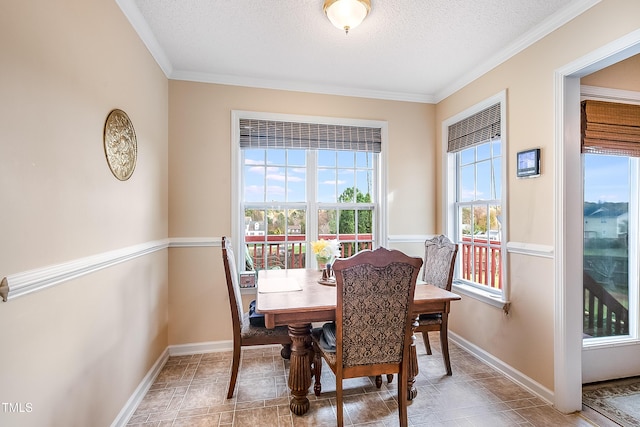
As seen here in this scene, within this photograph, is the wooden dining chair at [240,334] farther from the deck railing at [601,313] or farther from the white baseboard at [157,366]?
the deck railing at [601,313]

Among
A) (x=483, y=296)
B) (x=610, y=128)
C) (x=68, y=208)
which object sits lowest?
(x=483, y=296)

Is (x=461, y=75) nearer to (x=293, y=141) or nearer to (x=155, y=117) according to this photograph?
(x=293, y=141)

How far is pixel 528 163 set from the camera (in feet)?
7.56

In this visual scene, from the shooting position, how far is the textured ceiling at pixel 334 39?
203cm

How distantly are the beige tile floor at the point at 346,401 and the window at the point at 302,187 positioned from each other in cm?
114

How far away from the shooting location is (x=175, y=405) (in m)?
2.11

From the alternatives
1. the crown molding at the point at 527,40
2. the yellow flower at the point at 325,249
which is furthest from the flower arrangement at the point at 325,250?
the crown molding at the point at 527,40

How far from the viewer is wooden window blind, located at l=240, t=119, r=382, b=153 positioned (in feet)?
10.3

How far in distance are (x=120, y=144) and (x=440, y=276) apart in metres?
2.65

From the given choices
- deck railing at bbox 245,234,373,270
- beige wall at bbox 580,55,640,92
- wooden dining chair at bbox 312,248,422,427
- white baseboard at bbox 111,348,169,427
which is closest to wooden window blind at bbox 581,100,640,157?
beige wall at bbox 580,55,640,92

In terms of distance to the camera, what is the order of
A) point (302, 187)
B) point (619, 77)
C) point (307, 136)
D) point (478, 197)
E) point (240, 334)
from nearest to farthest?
point (240, 334) < point (619, 77) < point (478, 197) < point (307, 136) < point (302, 187)

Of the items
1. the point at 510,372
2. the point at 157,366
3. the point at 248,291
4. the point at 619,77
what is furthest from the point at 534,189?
the point at 157,366

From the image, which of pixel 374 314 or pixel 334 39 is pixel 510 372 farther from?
pixel 334 39

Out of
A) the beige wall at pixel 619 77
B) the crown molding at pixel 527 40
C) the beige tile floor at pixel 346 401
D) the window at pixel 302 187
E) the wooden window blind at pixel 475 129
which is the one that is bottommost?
the beige tile floor at pixel 346 401
